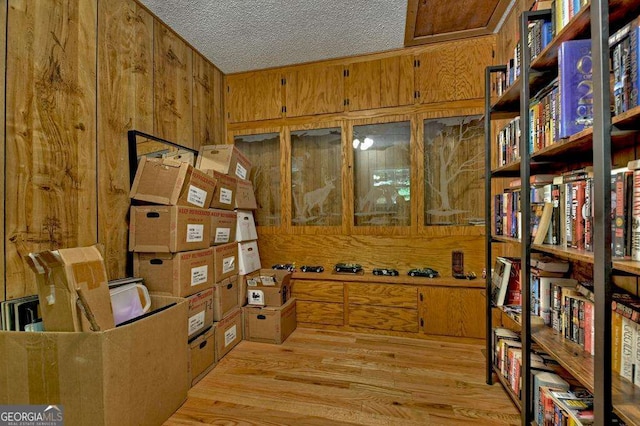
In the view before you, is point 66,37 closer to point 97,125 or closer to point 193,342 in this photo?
point 97,125

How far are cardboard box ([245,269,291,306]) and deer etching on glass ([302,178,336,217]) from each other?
2.49ft

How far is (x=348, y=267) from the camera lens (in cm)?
278

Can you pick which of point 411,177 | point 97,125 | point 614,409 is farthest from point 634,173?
point 97,125

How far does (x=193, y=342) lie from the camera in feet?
6.27

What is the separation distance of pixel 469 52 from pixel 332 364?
2914 millimetres

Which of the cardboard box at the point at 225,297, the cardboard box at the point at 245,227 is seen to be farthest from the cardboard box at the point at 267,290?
the cardboard box at the point at 245,227

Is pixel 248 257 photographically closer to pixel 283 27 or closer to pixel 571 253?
pixel 283 27

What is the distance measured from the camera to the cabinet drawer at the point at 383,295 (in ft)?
8.29

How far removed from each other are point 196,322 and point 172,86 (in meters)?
1.98

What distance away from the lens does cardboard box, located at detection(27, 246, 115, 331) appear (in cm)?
119

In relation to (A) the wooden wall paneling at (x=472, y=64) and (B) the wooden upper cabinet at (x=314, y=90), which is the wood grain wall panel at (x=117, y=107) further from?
(A) the wooden wall paneling at (x=472, y=64)

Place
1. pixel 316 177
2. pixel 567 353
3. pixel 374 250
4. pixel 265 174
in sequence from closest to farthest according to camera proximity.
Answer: pixel 567 353, pixel 374 250, pixel 316 177, pixel 265 174

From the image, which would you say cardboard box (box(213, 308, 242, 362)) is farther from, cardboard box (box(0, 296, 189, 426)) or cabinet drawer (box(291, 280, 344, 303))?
cardboard box (box(0, 296, 189, 426))

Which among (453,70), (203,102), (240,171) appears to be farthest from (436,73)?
(203,102)
